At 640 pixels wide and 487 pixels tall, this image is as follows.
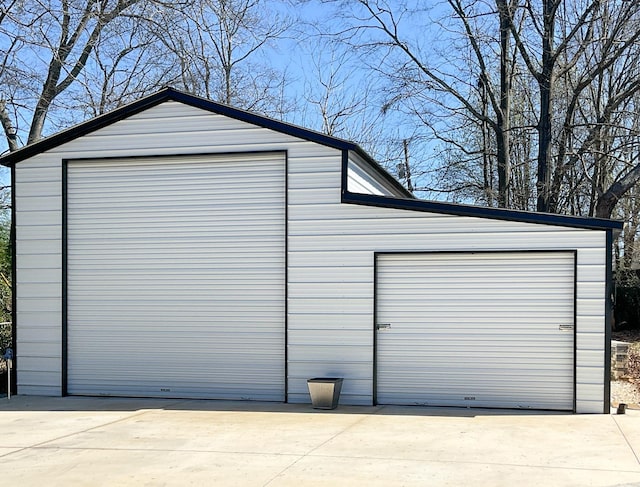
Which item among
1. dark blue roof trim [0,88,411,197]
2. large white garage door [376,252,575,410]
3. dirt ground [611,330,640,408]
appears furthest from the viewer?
dirt ground [611,330,640,408]

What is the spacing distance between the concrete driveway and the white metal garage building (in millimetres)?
666

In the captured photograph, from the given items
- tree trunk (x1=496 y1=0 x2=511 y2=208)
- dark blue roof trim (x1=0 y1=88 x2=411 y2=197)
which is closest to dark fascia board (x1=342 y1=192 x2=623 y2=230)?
dark blue roof trim (x1=0 y1=88 x2=411 y2=197)

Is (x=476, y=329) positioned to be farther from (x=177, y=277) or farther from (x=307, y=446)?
(x=177, y=277)

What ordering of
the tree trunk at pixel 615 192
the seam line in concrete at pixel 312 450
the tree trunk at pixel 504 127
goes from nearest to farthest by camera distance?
1. the seam line in concrete at pixel 312 450
2. the tree trunk at pixel 615 192
3. the tree trunk at pixel 504 127

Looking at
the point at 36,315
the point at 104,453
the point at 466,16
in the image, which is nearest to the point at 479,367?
the point at 104,453

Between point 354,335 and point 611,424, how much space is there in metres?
3.53

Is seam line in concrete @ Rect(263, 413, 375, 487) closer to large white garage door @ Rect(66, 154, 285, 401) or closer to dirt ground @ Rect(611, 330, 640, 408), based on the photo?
large white garage door @ Rect(66, 154, 285, 401)

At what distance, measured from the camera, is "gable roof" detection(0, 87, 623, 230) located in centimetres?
984

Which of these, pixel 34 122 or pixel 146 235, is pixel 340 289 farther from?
pixel 34 122

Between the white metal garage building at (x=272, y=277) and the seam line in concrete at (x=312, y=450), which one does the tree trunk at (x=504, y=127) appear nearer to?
the white metal garage building at (x=272, y=277)

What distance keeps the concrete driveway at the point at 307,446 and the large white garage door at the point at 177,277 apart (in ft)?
2.62

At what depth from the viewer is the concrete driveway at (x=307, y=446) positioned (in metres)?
6.47

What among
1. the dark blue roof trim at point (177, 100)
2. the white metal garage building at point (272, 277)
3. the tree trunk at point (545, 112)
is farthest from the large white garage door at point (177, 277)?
the tree trunk at point (545, 112)

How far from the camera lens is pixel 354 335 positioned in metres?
10.5
